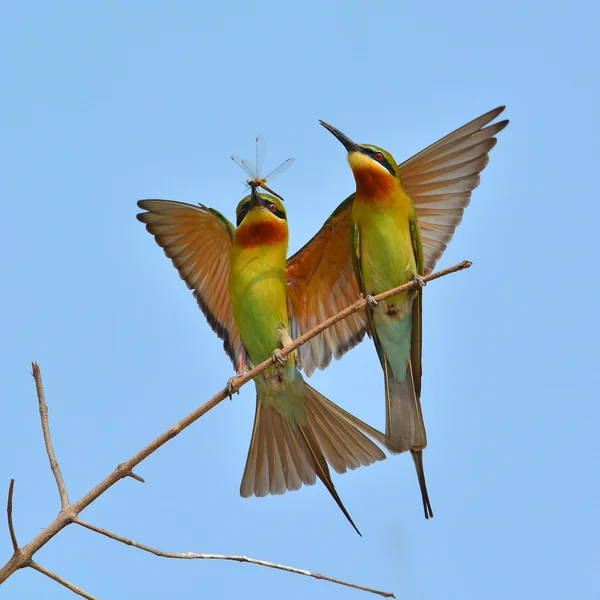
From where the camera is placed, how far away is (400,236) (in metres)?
4.43

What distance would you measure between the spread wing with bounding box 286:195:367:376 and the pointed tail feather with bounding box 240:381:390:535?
0.43 m

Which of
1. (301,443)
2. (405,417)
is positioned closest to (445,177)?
(405,417)

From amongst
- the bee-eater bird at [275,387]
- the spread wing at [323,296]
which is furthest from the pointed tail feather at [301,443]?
the spread wing at [323,296]

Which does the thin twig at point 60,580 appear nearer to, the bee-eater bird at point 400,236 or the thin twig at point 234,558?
the thin twig at point 234,558

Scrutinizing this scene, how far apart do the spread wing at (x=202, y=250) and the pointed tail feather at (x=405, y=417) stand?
891 mm

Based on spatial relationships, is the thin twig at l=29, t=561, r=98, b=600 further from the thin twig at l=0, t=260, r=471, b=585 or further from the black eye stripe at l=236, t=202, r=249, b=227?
the black eye stripe at l=236, t=202, r=249, b=227

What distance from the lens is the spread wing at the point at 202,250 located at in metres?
4.98

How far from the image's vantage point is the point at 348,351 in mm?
5055

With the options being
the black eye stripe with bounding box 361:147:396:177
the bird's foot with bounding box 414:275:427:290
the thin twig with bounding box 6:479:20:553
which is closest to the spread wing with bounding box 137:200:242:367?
the black eye stripe with bounding box 361:147:396:177

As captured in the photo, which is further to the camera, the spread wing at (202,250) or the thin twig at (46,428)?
the spread wing at (202,250)

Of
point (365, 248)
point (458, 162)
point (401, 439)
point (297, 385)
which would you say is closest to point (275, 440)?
point (297, 385)

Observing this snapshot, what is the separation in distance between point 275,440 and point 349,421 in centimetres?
46

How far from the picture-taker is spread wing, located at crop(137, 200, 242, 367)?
4980mm

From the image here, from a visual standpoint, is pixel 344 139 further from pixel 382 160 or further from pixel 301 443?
pixel 301 443
